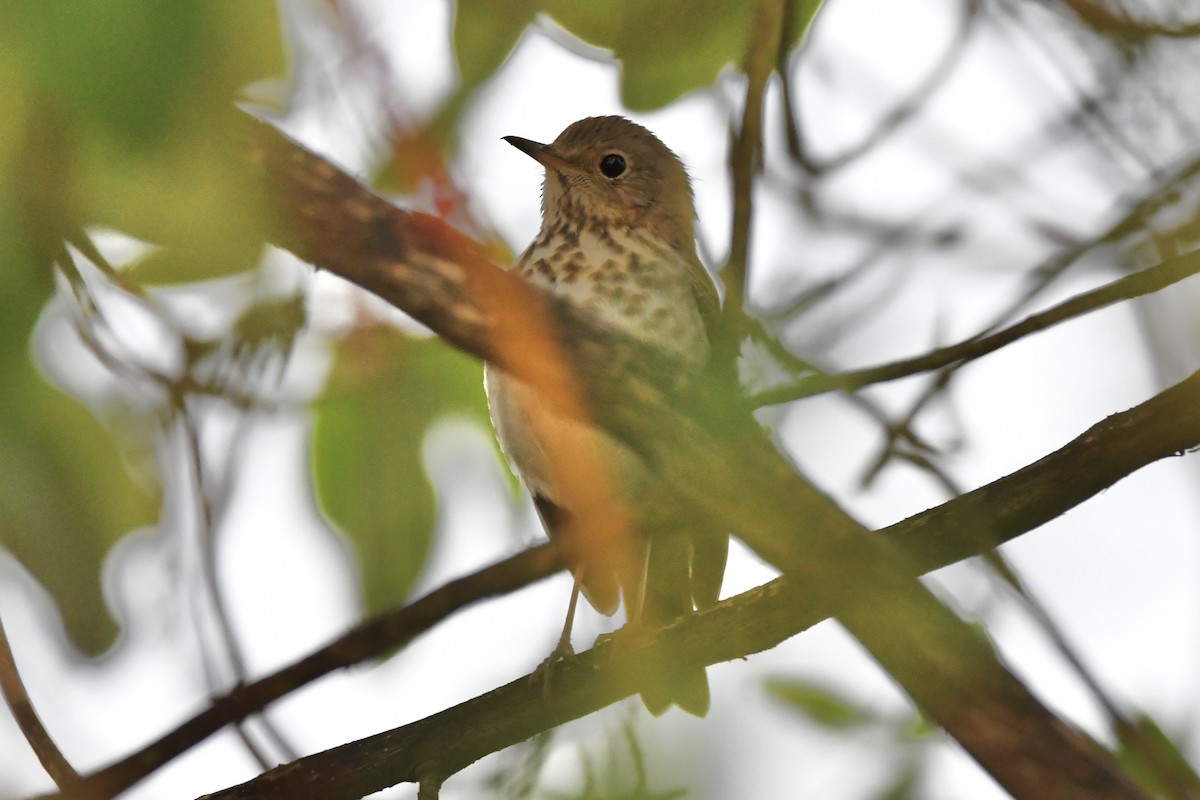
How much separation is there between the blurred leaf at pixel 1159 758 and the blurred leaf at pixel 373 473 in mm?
1074

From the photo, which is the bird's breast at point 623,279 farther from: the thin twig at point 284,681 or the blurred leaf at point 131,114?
the blurred leaf at point 131,114

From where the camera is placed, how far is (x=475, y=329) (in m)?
1.29

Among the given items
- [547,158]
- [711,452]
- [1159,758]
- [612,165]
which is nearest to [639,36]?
[711,452]

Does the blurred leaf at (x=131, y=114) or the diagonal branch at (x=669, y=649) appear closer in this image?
the blurred leaf at (x=131, y=114)

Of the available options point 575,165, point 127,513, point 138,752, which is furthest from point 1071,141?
point 575,165

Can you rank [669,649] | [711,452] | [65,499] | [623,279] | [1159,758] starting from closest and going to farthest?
[711,452] < [65,499] < [1159,758] < [669,649] < [623,279]

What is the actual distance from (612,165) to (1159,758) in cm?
384

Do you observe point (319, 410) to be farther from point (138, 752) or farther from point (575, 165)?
point (575, 165)

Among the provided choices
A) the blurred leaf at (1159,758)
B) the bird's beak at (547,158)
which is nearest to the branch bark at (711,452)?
the blurred leaf at (1159,758)

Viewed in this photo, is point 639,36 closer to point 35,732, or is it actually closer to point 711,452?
point 711,452

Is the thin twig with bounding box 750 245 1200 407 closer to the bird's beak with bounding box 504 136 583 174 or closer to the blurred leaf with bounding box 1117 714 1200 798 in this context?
the blurred leaf with bounding box 1117 714 1200 798

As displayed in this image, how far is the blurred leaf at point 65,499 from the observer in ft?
4.69

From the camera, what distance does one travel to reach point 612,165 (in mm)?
5172

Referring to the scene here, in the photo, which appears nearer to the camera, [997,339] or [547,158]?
[997,339]
